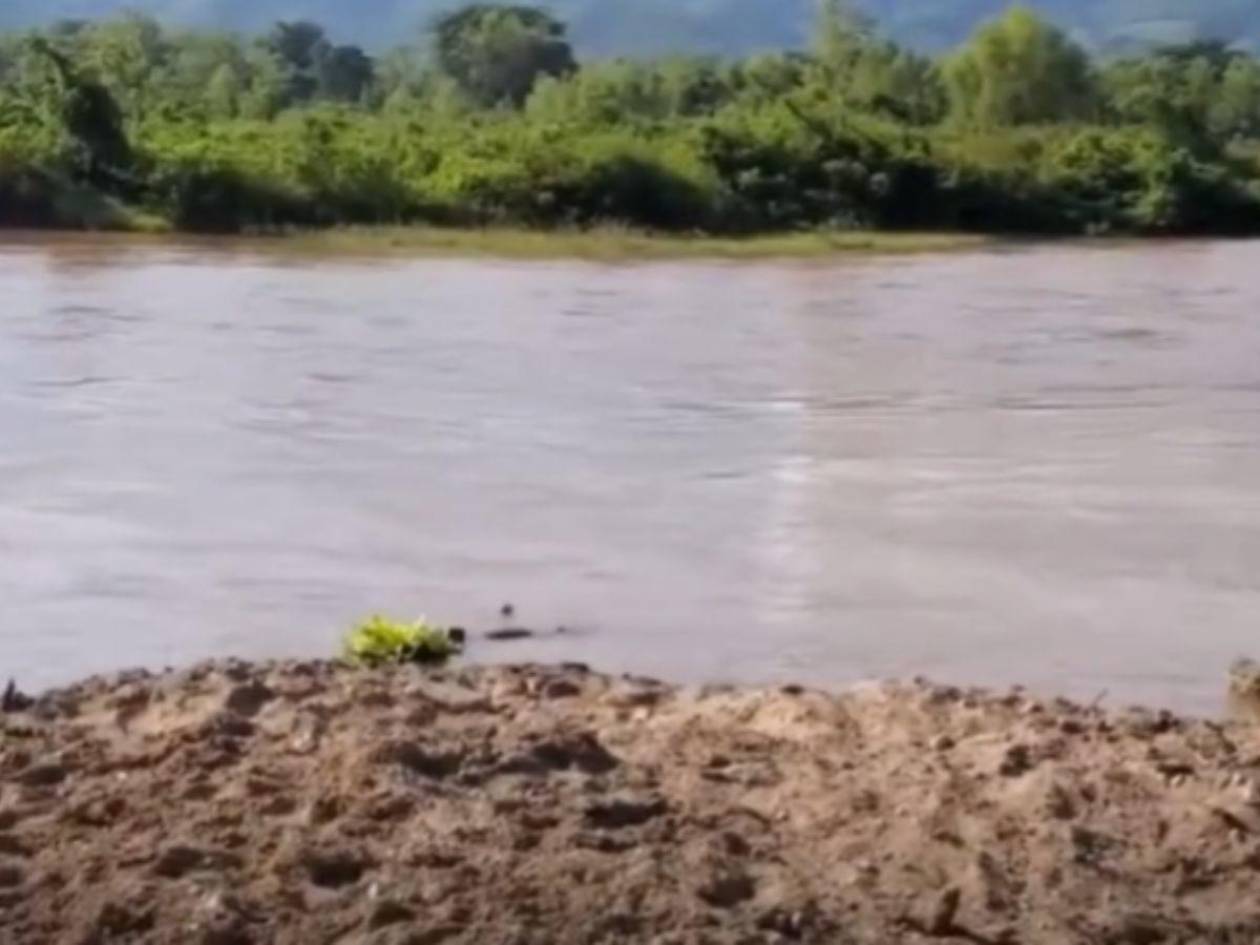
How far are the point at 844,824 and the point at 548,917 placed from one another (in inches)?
41.5

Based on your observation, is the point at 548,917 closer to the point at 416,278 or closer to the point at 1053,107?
the point at 416,278

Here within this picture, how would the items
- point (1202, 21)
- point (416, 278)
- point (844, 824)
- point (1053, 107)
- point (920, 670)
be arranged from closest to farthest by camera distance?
point (844, 824) → point (920, 670) → point (416, 278) → point (1053, 107) → point (1202, 21)

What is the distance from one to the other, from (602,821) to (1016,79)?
56526mm

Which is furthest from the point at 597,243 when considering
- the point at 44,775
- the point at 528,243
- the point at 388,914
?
the point at 388,914

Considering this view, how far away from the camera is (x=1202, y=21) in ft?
628

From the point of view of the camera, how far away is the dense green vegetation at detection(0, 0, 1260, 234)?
41688 mm

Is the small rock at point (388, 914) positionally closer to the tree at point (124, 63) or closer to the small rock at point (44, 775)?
the small rock at point (44, 775)

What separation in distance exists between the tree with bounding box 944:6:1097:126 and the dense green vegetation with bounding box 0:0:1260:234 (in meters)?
0.06

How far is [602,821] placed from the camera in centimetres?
619

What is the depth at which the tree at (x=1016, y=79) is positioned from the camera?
60625mm

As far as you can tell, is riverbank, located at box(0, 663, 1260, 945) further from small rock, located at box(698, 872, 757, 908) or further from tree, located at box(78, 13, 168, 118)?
tree, located at box(78, 13, 168, 118)

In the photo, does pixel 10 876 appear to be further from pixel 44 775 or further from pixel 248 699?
pixel 248 699

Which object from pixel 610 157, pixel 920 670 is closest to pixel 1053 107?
pixel 610 157

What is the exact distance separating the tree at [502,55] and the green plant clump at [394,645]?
6096 centimetres
